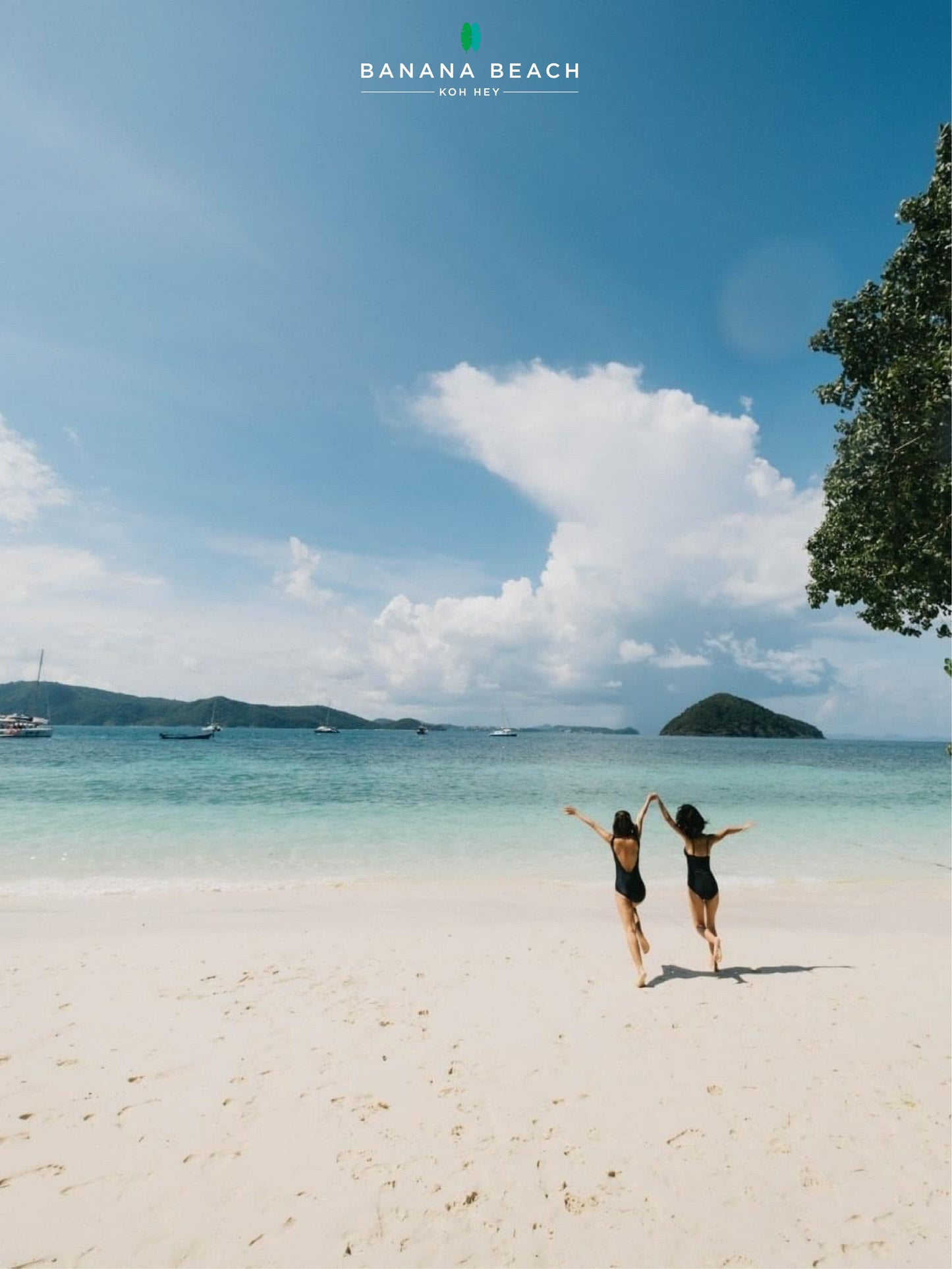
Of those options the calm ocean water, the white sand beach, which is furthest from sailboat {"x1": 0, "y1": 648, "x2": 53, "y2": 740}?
the white sand beach

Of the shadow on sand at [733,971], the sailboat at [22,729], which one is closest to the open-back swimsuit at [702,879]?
the shadow on sand at [733,971]

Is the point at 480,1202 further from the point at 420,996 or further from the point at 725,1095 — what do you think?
the point at 420,996

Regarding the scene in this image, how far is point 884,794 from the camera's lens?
143 feet

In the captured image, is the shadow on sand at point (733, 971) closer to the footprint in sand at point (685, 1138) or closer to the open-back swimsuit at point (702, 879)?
the open-back swimsuit at point (702, 879)

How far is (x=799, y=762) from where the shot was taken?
281ft

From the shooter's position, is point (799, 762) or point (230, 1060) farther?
point (799, 762)

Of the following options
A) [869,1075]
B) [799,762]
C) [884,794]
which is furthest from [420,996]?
[799,762]

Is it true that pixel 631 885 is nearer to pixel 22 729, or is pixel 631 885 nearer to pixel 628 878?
pixel 628 878

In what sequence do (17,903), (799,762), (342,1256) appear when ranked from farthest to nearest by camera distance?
(799,762)
(17,903)
(342,1256)

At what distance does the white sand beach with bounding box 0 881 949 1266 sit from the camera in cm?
427

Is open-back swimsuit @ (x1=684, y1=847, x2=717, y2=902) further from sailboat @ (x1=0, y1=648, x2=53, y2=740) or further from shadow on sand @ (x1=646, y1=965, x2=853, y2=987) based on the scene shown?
sailboat @ (x1=0, y1=648, x2=53, y2=740)

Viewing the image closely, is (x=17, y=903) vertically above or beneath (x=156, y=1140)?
beneath

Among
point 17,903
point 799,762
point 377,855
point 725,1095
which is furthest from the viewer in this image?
point 799,762

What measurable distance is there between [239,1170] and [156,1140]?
2.98 feet
